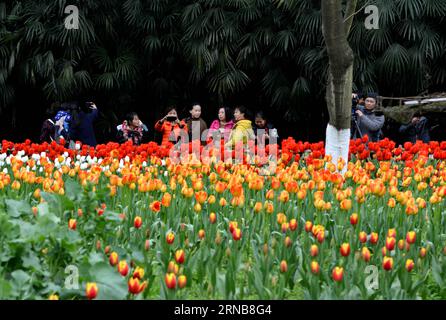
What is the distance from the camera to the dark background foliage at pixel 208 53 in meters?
10.4

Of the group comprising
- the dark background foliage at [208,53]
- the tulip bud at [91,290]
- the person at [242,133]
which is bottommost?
the tulip bud at [91,290]

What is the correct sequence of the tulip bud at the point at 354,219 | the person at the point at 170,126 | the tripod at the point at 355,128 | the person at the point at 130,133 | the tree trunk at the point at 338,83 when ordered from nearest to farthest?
the tulip bud at the point at 354,219 < the tree trunk at the point at 338,83 < the tripod at the point at 355,128 < the person at the point at 170,126 < the person at the point at 130,133

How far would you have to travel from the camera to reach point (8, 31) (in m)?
11.3

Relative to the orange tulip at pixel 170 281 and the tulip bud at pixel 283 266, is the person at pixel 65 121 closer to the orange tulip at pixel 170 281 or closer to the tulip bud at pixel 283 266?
the tulip bud at pixel 283 266

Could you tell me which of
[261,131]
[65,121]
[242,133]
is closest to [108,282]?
[242,133]

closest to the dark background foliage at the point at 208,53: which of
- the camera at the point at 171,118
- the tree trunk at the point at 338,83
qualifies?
the camera at the point at 171,118

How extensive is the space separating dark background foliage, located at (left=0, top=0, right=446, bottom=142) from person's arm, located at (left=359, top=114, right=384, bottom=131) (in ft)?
6.75

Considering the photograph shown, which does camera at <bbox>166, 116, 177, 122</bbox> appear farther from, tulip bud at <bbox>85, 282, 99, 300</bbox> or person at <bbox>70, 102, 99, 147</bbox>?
tulip bud at <bbox>85, 282, 99, 300</bbox>

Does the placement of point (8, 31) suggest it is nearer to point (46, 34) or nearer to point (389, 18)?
point (46, 34)

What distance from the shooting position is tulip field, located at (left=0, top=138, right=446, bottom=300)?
2.88 m

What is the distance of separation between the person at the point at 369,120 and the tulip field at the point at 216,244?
9.97 feet

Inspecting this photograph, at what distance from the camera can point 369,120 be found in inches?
322

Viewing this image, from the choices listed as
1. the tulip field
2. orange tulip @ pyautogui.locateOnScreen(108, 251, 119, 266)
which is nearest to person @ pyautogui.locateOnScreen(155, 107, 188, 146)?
the tulip field

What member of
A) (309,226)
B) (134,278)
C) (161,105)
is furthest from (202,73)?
(134,278)
